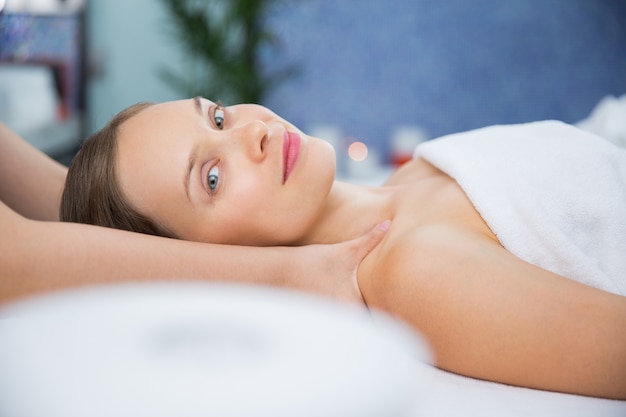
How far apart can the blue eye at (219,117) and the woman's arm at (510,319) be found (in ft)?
1.59

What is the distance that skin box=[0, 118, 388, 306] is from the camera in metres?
0.87

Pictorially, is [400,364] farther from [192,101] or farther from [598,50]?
[598,50]

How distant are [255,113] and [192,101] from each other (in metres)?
0.13

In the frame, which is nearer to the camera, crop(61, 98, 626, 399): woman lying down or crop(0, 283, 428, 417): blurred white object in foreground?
crop(0, 283, 428, 417): blurred white object in foreground

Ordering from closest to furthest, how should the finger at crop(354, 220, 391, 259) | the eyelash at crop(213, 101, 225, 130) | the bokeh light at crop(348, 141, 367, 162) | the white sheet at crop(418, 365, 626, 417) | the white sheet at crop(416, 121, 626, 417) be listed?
the white sheet at crop(418, 365, 626, 417) → the white sheet at crop(416, 121, 626, 417) → the finger at crop(354, 220, 391, 259) → the eyelash at crop(213, 101, 225, 130) → the bokeh light at crop(348, 141, 367, 162)

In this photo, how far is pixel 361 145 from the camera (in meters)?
3.96

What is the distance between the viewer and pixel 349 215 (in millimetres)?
1298

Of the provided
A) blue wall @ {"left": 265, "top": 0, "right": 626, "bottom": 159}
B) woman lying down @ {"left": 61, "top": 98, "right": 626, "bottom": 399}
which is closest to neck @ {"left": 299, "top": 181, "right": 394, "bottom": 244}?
woman lying down @ {"left": 61, "top": 98, "right": 626, "bottom": 399}

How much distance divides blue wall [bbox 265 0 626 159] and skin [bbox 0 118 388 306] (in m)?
2.87

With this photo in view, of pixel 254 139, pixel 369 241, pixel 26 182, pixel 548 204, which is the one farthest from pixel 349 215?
pixel 26 182

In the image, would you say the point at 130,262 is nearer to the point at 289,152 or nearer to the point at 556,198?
the point at 289,152

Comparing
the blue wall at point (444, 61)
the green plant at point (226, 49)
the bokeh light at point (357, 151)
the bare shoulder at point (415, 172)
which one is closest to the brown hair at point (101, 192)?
the bare shoulder at point (415, 172)

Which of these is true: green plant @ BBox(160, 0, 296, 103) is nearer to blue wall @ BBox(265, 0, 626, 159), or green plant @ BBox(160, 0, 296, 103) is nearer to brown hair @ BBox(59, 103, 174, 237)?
blue wall @ BBox(265, 0, 626, 159)

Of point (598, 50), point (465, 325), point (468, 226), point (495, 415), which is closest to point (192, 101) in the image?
point (468, 226)
